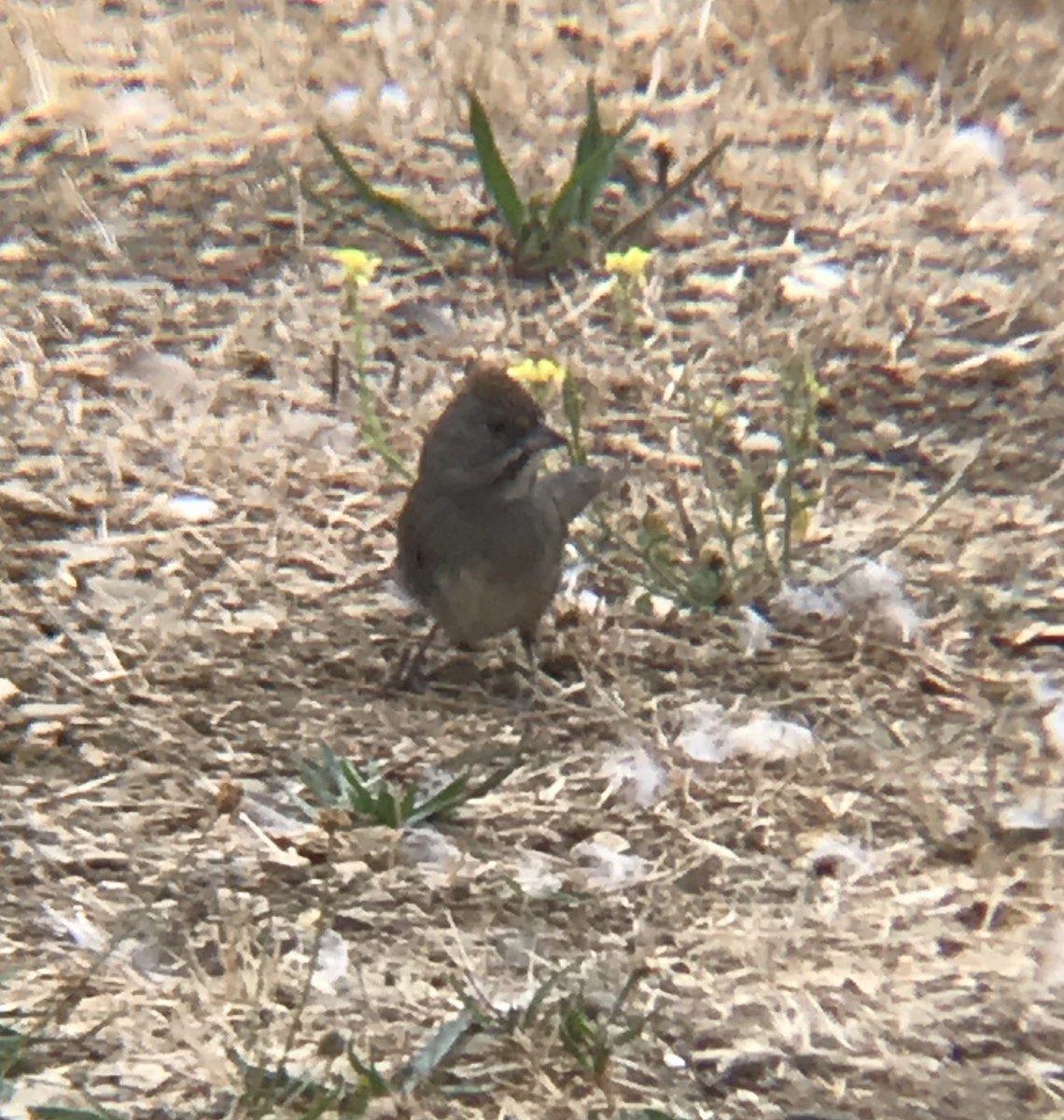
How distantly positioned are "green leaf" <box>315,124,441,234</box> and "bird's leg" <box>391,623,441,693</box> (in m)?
1.50

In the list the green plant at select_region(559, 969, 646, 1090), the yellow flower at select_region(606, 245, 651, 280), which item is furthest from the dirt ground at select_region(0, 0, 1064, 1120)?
the yellow flower at select_region(606, 245, 651, 280)

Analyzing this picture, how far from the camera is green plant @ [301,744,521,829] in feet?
12.3

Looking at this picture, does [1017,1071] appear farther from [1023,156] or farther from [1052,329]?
[1023,156]

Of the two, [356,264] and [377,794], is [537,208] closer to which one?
[356,264]

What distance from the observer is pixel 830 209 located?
5742 millimetres

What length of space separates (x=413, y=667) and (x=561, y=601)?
1.31 ft

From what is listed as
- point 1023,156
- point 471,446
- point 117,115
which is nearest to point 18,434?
point 471,446

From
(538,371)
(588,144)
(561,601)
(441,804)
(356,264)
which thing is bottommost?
(441,804)

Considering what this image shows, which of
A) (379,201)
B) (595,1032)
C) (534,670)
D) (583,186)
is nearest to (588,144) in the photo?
(583,186)

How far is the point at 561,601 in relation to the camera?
14.8 ft

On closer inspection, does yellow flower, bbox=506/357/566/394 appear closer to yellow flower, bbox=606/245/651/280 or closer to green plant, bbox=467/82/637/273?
yellow flower, bbox=606/245/651/280

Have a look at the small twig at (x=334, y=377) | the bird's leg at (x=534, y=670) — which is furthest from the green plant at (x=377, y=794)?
the small twig at (x=334, y=377)

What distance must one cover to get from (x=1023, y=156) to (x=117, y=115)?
2.59 meters

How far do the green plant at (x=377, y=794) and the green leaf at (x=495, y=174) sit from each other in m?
1.98
